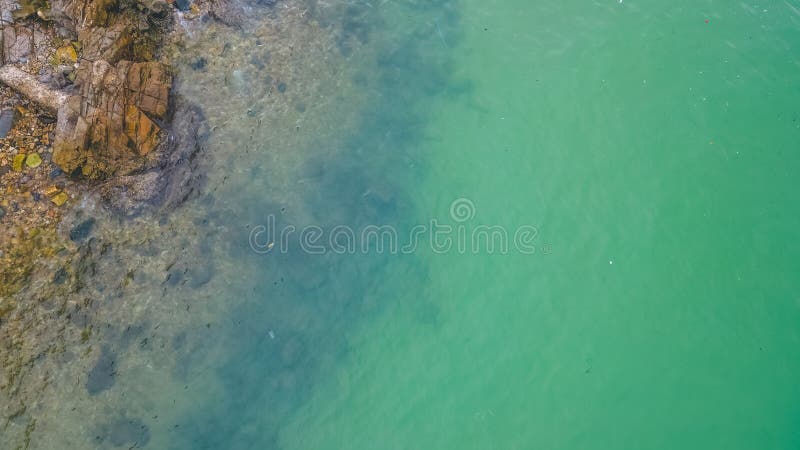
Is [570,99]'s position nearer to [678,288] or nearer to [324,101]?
[678,288]

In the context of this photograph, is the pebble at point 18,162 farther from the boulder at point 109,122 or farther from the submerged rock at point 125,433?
the submerged rock at point 125,433

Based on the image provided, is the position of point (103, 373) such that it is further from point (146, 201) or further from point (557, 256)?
point (557, 256)

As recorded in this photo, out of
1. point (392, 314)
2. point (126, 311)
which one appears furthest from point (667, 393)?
point (126, 311)

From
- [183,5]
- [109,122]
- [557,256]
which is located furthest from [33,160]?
[557,256]

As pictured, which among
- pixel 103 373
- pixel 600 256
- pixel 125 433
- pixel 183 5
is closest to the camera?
pixel 125 433

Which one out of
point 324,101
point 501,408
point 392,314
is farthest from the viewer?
point 324,101

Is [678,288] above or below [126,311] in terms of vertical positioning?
above
